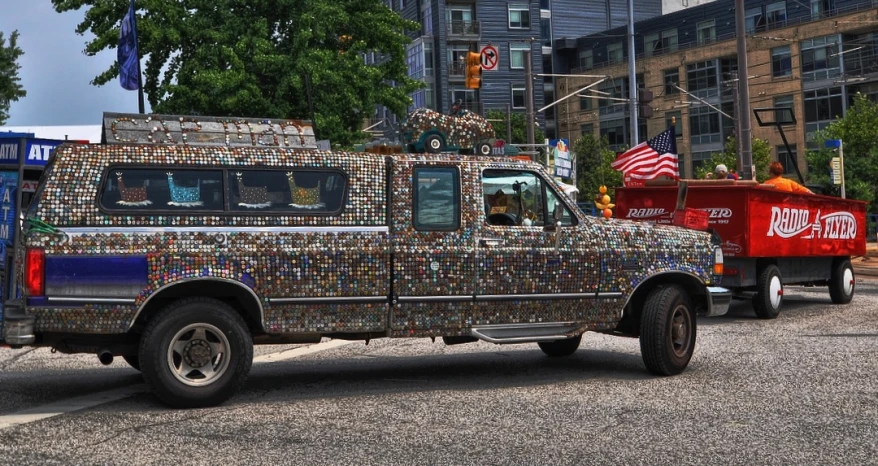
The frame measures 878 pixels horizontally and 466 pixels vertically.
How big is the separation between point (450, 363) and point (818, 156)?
36.9 meters

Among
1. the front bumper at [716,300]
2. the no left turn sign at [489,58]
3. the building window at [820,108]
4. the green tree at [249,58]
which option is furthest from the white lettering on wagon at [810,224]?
the building window at [820,108]

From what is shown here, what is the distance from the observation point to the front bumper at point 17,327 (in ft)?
27.2

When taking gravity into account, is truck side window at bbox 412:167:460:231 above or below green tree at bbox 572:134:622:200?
below

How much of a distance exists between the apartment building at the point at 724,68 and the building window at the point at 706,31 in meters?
0.06

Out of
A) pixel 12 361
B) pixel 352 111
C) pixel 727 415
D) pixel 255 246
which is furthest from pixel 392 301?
pixel 352 111

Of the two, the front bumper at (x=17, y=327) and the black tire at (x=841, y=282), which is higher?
the front bumper at (x=17, y=327)

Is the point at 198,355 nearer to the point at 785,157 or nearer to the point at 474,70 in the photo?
the point at 474,70

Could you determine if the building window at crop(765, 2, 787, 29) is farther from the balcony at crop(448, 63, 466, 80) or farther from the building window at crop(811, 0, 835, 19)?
the balcony at crop(448, 63, 466, 80)

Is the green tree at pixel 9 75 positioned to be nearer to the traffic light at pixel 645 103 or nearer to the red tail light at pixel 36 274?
the traffic light at pixel 645 103

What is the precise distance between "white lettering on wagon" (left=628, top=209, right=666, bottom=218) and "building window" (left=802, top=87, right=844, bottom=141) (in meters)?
48.8

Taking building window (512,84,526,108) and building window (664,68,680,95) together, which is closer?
building window (664,68,680,95)

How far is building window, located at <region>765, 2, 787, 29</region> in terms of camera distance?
64.5 metres

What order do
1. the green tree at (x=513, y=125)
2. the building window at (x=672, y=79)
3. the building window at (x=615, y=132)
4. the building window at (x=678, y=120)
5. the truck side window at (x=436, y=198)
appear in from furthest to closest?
the building window at (x=615, y=132), the building window at (x=672, y=79), the building window at (x=678, y=120), the green tree at (x=513, y=125), the truck side window at (x=436, y=198)

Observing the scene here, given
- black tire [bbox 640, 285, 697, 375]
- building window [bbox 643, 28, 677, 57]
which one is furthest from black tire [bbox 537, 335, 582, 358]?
building window [bbox 643, 28, 677, 57]
